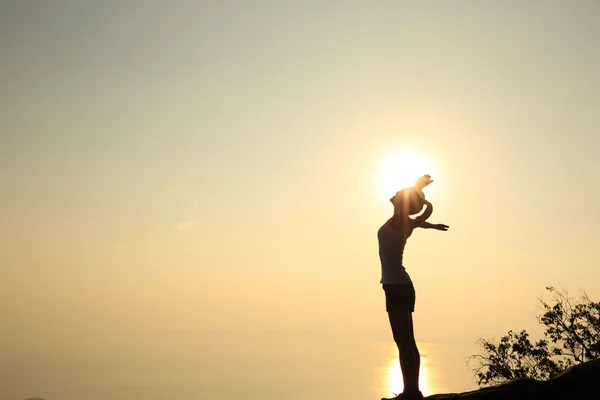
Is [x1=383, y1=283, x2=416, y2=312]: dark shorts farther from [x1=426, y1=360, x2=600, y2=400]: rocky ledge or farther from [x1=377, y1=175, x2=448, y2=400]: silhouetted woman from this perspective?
[x1=426, y1=360, x2=600, y2=400]: rocky ledge

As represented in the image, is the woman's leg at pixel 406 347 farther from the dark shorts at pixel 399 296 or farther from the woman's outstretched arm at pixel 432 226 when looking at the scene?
the woman's outstretched arm at pixel 432 226

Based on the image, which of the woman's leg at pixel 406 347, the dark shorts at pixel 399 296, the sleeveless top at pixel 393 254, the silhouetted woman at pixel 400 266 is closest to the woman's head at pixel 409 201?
the silhouetted woman at pixel 400 266

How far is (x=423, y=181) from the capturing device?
7797mm

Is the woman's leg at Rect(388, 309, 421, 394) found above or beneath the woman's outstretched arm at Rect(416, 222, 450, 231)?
beneath

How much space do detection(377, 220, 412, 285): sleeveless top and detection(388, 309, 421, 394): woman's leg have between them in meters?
0.49

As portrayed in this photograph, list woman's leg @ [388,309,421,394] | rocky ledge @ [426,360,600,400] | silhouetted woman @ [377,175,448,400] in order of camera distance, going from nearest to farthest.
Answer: rocky ledge @ [426,360,600,400] < woman's leg @ [388,309,421,394] < silhouetted woman @ [377,175,448,400]

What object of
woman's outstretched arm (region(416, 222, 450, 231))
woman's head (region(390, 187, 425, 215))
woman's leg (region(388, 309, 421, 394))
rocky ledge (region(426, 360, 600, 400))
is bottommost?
rocky ledge (region(426, 360, 600, 400))

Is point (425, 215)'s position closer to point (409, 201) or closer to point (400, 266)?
point (409, 201)

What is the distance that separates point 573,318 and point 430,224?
22.1 m

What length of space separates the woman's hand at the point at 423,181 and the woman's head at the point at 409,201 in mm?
74

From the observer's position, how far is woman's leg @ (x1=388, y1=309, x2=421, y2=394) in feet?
23.8

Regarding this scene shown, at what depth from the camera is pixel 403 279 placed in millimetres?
7660

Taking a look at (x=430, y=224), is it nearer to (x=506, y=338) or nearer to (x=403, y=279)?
Answer: (x=403, y=279)

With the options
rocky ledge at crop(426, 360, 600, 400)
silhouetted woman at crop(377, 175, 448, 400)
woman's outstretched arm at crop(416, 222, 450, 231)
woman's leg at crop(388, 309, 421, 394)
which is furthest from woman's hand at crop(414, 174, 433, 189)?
rocky ledge at crop(426, 360, 600, 400)
